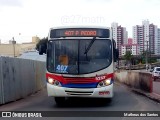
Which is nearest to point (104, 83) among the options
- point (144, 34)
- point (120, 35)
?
point (120, 35)

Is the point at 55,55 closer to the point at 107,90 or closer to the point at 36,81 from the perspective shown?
the point at 107,90

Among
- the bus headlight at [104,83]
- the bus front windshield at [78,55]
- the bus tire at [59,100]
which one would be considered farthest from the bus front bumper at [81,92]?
the bus tire at [59,100]

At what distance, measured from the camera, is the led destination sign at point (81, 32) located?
14.6m

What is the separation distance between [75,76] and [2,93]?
4383 mm

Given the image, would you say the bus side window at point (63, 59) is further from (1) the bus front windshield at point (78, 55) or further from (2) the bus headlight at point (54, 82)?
(2) the bus headlight at point (54, 82)

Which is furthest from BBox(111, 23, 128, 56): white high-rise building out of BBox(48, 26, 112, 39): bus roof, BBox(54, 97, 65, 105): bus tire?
BBox(48, 26, 112, 39): bus roof

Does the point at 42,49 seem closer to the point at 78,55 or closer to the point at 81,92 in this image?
the point at 78,55

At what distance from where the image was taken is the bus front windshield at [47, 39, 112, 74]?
14.1m

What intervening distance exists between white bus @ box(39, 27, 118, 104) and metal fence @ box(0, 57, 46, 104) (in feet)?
11.0

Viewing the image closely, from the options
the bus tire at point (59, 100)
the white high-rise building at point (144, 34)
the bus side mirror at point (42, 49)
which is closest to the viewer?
the bus side mirror at point (42, 49)

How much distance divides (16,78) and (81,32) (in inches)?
248

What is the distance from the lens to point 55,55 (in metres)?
14.5

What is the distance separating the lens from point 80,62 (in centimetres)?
1420

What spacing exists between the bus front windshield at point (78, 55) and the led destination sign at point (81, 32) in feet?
0.73
